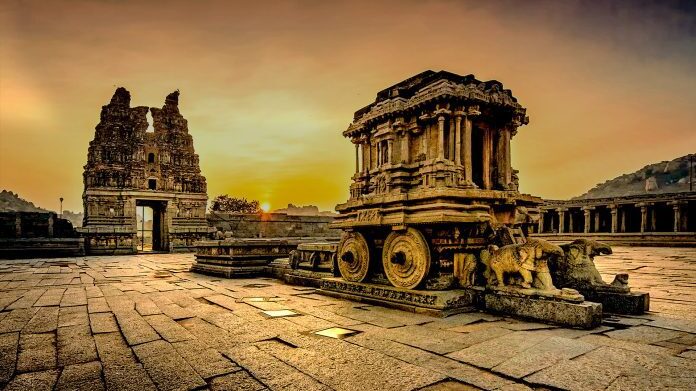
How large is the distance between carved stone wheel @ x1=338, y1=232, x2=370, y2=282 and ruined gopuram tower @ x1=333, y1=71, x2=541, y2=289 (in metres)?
0.02

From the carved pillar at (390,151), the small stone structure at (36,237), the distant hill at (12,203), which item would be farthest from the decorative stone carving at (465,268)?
the distant hill at (12,203)

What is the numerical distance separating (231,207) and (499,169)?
4924 centimetres

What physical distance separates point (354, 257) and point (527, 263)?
2.75 meters

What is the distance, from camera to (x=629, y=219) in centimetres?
2916

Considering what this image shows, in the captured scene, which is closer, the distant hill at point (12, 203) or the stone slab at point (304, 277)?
the stone slab at point (304, 277)

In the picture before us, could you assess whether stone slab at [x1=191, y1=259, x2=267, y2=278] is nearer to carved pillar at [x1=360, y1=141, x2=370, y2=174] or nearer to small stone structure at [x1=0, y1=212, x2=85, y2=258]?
carved pillar at [x1=360, y1=141, x2=370, y2=174]

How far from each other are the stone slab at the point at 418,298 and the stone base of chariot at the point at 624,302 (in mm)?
1545

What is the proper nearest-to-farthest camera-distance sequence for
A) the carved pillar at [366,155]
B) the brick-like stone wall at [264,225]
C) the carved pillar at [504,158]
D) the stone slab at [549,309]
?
the stone slab at [549,309] → the carved pillar at [504,158] → the carved pillar at [366,155] → the brick-like stone wall at [264,225]

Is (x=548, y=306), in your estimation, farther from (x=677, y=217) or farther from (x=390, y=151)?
(x=677, y=217)

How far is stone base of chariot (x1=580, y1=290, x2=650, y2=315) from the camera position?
4477 mm

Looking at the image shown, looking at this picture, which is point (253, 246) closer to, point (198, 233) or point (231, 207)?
point (198, 233)

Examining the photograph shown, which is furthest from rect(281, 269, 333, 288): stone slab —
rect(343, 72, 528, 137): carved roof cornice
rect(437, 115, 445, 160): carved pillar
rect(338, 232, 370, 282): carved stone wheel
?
rect(343, 72, 528, 137): carved roof cornice

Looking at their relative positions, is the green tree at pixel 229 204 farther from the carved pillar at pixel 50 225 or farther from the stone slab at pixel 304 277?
the stone slab at pixel 304 277

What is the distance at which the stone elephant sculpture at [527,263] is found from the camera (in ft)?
14.3
